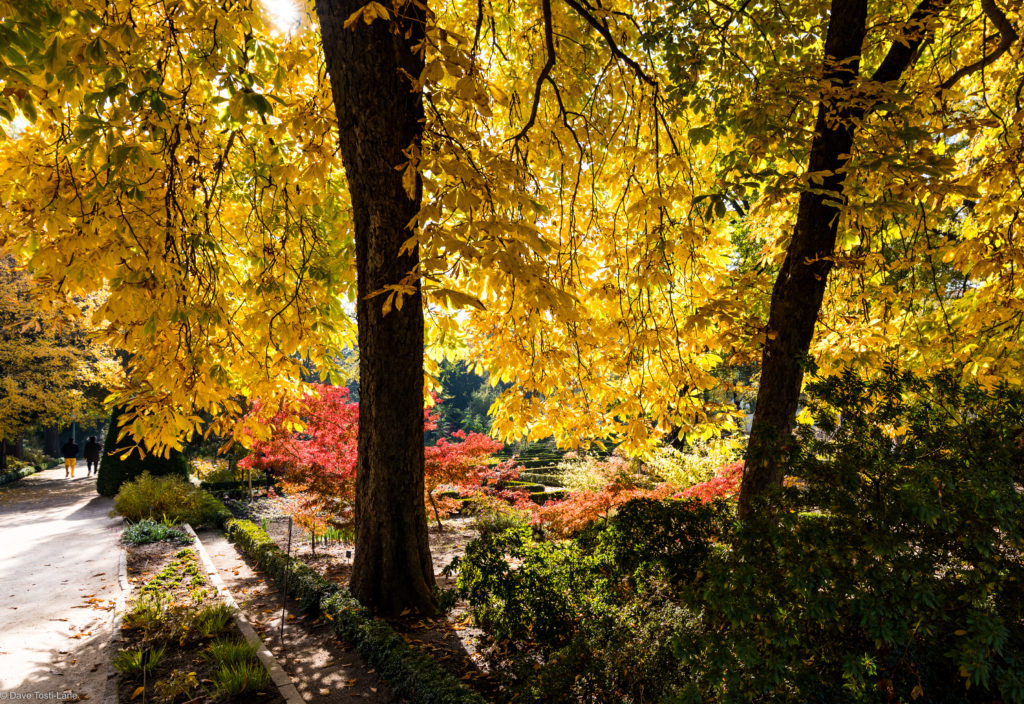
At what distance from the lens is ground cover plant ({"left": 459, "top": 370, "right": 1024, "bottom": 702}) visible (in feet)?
7.04

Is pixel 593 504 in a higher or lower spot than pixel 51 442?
lower

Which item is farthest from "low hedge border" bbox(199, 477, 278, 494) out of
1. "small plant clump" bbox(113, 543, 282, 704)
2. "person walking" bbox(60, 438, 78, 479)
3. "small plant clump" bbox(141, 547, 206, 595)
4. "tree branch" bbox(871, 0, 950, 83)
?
"tree branch" bbox(871, 0, 950, 83)

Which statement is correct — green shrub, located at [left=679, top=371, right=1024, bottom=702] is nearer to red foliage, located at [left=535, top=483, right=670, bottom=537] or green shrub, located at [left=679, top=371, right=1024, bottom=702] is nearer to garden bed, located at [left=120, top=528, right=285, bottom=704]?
garden bed, located at [left=120, top=528, right=285, bottom=704]

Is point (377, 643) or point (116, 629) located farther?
point (116, 629)

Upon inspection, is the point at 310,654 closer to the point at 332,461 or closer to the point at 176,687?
the point at 176,687

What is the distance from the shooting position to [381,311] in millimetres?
4293

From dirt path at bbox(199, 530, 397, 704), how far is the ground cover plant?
5.16ft

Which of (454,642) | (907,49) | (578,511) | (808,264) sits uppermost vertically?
(907,49)

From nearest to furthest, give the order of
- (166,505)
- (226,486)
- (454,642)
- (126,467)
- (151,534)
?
(454,642), (151,534), (166,505), (126,467), (226,486)

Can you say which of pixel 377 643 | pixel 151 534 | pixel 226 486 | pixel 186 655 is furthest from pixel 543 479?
pixel 186 655

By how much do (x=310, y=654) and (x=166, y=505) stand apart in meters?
7.15

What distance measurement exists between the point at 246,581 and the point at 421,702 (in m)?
4.54

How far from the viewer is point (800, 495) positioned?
9.12ft

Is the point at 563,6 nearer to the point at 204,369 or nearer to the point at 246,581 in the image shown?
the point at 204,369
